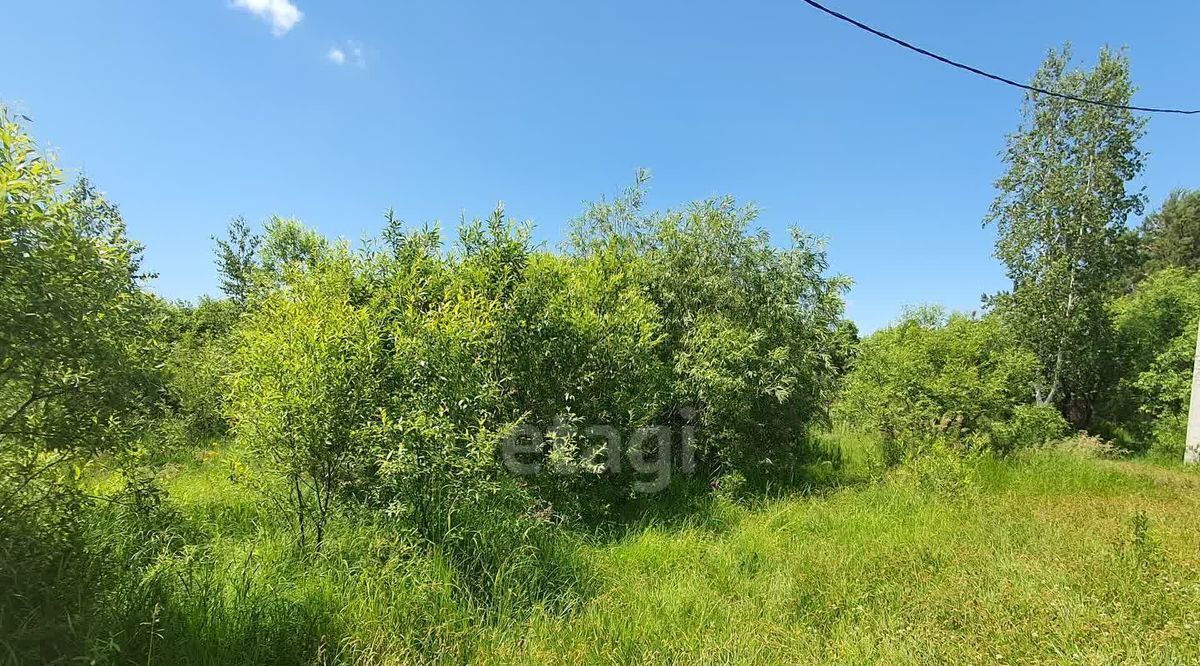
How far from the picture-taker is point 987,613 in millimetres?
3121

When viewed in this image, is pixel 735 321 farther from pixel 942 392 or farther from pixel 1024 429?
pixel 1024 429

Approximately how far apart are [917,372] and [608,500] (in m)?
6.17

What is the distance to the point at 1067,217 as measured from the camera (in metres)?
11.5

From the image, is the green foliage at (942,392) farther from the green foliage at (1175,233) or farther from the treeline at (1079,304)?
the green foliage at (1175,233)

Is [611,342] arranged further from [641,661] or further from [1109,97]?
[1109,97]

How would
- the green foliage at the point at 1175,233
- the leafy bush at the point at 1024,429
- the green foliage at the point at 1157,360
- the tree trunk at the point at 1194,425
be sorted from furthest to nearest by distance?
1. the green foliage at the point at 1175,233
2. the green foliage at the point at 1157,360
3. the tree trunk at the point at 1194,425
4. the leafy bush at the point at 1024,429

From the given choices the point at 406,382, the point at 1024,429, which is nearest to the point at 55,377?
the point at 406,382

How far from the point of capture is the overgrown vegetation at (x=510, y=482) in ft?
7.38

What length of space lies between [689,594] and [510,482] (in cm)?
157

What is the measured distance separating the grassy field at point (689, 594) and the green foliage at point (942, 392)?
320 centimetres

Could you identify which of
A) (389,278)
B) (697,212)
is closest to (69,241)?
(389,278)

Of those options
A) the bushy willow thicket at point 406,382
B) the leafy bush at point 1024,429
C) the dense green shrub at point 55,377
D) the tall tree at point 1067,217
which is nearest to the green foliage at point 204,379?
the bushy willow thicket at point 406,382

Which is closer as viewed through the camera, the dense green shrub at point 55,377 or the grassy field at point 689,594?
the dense green shrub at point 55,377

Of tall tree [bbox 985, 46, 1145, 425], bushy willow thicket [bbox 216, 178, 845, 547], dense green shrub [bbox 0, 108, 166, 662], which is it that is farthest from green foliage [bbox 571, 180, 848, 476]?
tall tree [bbox 985, 46, 1145, 425]
